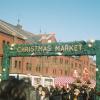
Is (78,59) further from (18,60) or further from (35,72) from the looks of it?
(18,60)

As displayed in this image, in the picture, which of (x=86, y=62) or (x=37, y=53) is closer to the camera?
(x=37, y=53)

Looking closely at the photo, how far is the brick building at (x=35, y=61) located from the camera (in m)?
38.4

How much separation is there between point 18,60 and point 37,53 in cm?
2781

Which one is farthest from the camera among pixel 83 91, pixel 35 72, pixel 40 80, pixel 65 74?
pixel 65 74

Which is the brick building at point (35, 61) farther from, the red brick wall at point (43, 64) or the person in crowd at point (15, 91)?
the person in crowd at point (15, 91)

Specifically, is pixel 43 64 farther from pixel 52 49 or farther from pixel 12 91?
pixel 12 91

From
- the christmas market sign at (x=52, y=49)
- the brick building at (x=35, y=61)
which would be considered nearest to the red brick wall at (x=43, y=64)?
the brick building at (x=35, y=61)

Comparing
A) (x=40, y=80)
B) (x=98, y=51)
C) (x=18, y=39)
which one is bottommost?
(x=40, y=80)

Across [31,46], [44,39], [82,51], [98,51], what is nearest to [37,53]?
[31,46]

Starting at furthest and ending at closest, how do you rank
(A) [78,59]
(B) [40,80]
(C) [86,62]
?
1. (C) [86,62]
2. (A) [78,59]
3. (B) [40,80]

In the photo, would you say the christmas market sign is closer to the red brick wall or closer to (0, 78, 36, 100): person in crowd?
(0, 78, 36, 100): person in crowd

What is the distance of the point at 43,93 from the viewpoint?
33.3 feet

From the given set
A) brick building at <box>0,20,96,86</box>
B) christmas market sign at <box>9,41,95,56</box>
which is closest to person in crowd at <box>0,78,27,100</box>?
christmas market sign at <box>9,41,95,56</box>

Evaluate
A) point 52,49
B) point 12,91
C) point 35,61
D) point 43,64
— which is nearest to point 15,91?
point 12,91
